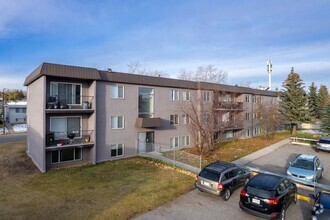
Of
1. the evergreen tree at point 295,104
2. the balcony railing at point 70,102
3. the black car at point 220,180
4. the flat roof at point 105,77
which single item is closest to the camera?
the black car at point 220,180

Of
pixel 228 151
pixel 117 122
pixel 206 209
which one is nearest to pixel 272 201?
pixel 206 209

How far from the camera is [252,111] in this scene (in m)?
33.8

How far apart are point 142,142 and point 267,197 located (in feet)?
46.8

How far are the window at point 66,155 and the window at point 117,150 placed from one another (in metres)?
2.70

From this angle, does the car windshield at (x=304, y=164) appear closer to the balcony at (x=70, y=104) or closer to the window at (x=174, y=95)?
→ the window at (x=174, y=95)

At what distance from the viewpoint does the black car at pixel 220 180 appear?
1073cm

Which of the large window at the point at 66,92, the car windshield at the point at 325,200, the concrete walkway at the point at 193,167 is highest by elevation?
the large window at the point at 66,92

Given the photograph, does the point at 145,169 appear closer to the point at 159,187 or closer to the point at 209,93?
the point at 159,187

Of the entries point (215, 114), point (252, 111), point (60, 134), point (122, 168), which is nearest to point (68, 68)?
point (60, 134)

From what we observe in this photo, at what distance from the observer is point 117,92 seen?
19469 mm

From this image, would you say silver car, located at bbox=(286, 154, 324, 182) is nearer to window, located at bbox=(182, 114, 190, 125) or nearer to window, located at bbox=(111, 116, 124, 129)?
window, located at bbox=(182, 114, 190, 125)

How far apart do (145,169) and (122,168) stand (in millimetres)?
1848

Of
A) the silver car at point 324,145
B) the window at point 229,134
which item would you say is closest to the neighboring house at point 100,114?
the window at point 229,134

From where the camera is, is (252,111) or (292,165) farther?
(252,111)
